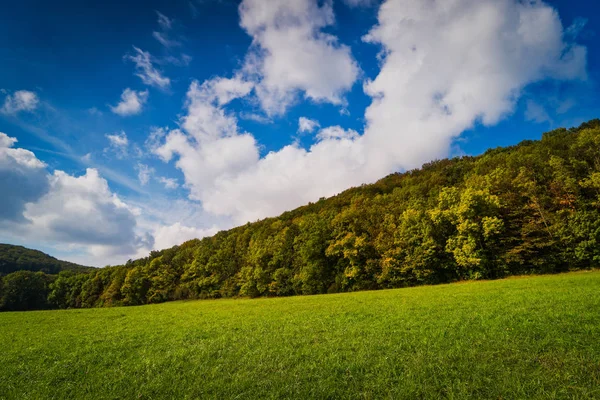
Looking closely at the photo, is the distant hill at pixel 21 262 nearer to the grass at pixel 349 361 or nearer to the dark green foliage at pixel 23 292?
the dark green foliage at pixel 23 292

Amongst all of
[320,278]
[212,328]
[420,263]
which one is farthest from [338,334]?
[320,278]

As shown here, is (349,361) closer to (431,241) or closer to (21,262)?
(431,241)

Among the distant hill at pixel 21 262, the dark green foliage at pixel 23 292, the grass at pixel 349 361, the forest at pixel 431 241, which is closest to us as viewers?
the grass at pixel 349 361

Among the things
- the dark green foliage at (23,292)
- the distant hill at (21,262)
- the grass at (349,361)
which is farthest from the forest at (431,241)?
the distant hill at (21,262)

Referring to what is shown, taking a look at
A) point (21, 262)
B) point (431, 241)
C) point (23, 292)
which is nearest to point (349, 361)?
point (431, 241)

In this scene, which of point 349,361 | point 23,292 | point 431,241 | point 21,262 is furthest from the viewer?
point 21,262

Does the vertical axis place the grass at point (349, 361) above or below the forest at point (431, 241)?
below

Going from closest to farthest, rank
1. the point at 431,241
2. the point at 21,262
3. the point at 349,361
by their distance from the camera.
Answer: the point at 349,361 → the point at 431,241 → the point at 21,262

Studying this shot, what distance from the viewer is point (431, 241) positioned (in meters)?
55.7

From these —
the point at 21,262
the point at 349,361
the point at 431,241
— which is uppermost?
the point at 21,262

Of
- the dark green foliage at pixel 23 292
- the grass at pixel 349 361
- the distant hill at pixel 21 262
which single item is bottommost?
the grass at pixel 349 361

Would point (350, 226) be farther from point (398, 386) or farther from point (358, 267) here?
point (398, 386)

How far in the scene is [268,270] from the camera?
76.6 m

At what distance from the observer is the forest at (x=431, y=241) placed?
4828cm
